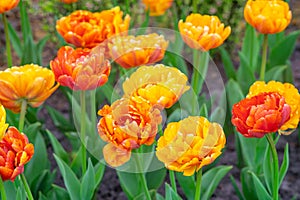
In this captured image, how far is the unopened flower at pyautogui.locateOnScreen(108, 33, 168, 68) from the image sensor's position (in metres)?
1.62

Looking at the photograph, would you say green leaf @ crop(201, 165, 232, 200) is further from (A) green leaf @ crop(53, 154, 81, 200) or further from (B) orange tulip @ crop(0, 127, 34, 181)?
(B) orange tulip @ crop(0, 127, 34, 181)

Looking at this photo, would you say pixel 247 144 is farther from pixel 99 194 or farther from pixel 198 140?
pixel 198 140

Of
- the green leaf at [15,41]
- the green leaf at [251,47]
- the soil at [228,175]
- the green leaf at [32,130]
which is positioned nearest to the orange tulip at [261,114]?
the green leaf at [32,130]

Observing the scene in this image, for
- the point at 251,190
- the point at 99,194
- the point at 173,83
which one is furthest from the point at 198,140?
the point at 99,194

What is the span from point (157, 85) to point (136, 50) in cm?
31

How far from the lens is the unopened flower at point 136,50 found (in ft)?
5.30

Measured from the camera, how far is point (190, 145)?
120cm

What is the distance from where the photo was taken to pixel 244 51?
2363mm

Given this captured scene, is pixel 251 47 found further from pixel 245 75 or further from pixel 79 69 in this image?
pixel 79 69

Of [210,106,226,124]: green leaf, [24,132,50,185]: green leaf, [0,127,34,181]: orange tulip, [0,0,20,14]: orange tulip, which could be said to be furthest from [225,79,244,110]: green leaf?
[0,127,34,181]: orange tulip

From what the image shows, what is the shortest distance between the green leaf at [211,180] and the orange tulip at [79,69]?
1.58 feet

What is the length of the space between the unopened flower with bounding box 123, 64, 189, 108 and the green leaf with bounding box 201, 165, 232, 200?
0.47 metres

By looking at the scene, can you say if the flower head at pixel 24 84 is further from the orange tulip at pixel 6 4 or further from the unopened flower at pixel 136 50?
the orange tulip at pixel 6 4

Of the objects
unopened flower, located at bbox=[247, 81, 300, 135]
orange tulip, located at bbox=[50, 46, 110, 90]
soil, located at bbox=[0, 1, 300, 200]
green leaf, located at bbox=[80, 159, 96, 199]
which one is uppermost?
orange tulip, located at bbox=[50, 46, 110, 90]
